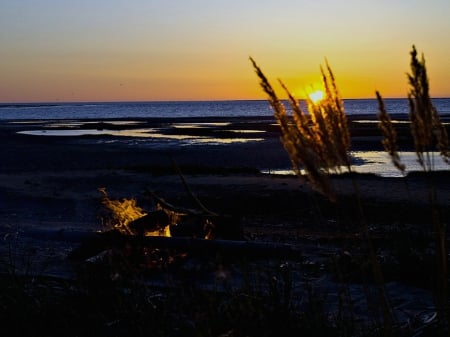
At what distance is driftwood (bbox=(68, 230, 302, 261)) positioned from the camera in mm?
6070

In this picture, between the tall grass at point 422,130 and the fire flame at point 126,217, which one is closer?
the tall grass at point 422,130

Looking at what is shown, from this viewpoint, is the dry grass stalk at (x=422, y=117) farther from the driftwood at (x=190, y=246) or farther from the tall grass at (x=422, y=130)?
the driftwood at (x=190, y=246)

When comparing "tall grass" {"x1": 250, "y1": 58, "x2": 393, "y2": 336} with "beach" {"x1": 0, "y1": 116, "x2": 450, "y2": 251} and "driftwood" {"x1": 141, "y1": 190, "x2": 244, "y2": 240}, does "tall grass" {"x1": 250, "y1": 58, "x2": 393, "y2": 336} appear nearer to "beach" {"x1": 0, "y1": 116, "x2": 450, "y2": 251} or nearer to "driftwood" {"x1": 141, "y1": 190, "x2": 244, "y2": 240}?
"beach" {"x1": 0, "y1": 116, "x2": 450, "y2": 251}

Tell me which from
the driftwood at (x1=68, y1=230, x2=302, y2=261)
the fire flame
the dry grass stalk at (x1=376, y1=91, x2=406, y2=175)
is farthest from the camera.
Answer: the fire flame

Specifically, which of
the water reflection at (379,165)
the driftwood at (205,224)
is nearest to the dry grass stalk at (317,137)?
the driftwood at (205,224)

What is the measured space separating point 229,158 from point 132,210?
58.8 ft

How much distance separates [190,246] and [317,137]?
4.15 m

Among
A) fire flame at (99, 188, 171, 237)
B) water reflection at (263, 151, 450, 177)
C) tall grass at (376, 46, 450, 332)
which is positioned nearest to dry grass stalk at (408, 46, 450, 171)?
tall grass at (376, 46, 450, 332)

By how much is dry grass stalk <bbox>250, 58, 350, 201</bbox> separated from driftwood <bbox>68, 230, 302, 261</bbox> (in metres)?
3.65

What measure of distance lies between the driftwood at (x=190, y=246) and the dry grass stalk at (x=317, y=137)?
3.65m

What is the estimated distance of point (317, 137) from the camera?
2316 millimetres

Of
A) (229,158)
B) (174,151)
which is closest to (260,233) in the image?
(229,158)

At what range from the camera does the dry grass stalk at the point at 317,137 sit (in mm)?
2266

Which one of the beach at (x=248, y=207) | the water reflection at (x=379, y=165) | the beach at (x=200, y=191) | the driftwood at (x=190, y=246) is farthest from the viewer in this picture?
the water reflection at (x=379, y=165)
